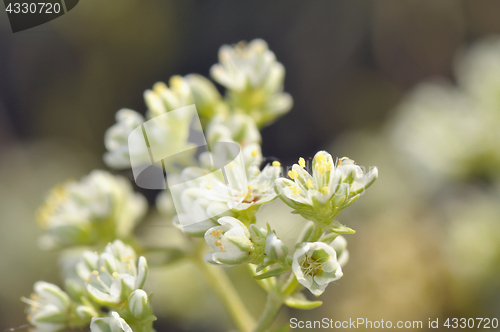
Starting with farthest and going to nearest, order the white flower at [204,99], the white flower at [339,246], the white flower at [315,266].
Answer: the white flower at [204,99] → the white flower at [339,246] → the white flower at [315,266]

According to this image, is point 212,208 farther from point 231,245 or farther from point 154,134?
point 154,134

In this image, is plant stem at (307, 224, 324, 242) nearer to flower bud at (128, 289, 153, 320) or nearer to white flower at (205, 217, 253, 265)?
white flower at (205, 217, 253, 265)

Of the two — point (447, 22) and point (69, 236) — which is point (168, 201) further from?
point (447, 22)

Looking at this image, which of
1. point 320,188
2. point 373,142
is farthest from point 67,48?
point 320,188

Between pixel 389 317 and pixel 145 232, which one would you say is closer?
pixel 389 317

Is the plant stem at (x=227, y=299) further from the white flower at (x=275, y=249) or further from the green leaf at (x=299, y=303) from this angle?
the white flower at (x=275, y=249)

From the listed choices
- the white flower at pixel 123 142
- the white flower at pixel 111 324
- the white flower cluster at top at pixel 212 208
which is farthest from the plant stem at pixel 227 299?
the white flower at pixel 111 324
